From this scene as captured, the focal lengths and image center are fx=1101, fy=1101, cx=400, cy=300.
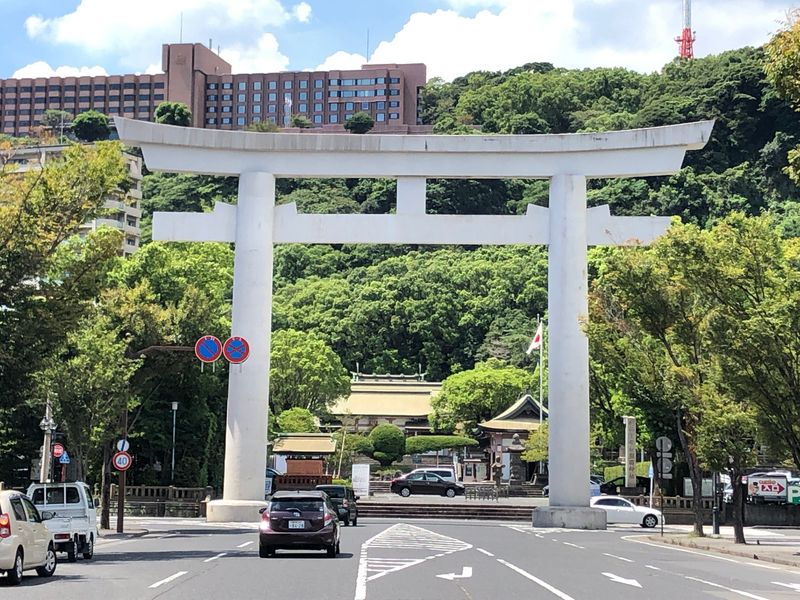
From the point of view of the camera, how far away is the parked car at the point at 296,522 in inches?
875

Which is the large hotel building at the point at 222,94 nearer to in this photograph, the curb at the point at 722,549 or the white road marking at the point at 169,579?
the curb at the point at 722,549

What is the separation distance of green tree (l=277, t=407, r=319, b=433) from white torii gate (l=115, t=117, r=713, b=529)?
35185 millimetres

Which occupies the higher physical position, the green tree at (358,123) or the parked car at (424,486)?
the green tree at (358,123)

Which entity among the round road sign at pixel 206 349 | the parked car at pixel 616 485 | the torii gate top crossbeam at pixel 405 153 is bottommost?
the parked car at pixel 616 485

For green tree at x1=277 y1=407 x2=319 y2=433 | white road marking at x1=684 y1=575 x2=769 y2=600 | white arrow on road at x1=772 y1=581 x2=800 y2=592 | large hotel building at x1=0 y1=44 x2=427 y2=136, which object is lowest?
A: white arrow on road at x1=772 y1=581 x2=800 y2=592

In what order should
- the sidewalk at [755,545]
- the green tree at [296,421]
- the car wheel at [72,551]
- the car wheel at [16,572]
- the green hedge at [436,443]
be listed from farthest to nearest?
1. the green hedge at [436,443]
2. the green tree at [296,421]
3. the sidewalk at [755,545]
4. the car wheel at [72,551]
5. the car wheel at [16,572]

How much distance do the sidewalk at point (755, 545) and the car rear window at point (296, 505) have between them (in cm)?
1110

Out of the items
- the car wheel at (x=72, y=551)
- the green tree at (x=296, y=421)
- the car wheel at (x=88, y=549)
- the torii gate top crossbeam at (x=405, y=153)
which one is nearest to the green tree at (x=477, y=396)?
the green tree at (x=296, y=421)

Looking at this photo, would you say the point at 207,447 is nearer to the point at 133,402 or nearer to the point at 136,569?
the point at 133,402

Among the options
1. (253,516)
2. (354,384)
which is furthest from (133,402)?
(354,384)

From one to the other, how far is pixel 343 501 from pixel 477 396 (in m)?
44.7

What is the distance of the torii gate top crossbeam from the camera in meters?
36.5

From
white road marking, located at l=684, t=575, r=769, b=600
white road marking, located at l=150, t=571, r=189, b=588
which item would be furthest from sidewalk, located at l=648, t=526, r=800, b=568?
white road marking, located at l=150, t=571, r=189, b=588

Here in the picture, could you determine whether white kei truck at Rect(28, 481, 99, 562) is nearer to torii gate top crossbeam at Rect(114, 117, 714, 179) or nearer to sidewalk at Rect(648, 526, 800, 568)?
torii gate top crossbeam at Rect(114, 117, 714, 179)
